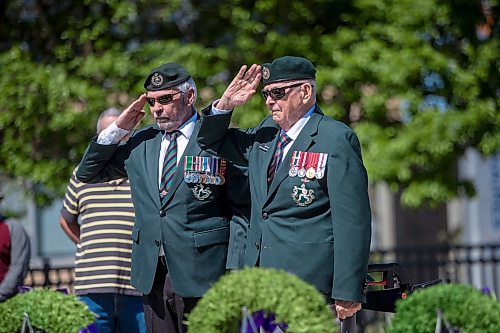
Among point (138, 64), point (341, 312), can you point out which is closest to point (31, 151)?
point (138, 64)

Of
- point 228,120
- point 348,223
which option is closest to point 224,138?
point 228,120

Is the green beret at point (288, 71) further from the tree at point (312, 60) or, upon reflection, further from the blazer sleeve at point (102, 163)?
the tree at point (312, 60)

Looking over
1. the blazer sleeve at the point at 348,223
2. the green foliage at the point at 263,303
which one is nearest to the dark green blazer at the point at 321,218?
the blazer sleeve at the point at 348,223

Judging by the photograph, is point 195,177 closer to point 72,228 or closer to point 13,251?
point 13,251

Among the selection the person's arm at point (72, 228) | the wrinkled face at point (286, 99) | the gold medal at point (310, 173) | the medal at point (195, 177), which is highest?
the wrinkled face at point (286, 99)

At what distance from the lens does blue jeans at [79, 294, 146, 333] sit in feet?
21.8

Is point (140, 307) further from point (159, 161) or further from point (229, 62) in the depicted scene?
point (229, 62)

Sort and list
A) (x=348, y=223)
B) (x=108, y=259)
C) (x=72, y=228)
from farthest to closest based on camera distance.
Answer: (x=72, y=228), (x=108, y=259), (x=348, y=223)

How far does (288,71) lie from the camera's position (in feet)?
16.8

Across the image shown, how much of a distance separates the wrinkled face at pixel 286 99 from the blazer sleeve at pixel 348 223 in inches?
11.5

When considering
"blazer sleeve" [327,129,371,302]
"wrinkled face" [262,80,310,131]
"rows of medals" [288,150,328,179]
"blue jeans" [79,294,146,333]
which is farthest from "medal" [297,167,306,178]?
"blue jeans" [79,294,146,333]

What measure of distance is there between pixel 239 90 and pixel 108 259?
6.13ft

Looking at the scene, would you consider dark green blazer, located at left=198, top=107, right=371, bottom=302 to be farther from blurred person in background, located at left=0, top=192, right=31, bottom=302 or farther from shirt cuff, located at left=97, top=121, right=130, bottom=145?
blurred person in background, located at left=0, top=192, right=31, bottom=302

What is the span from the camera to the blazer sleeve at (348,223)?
4.91 m
